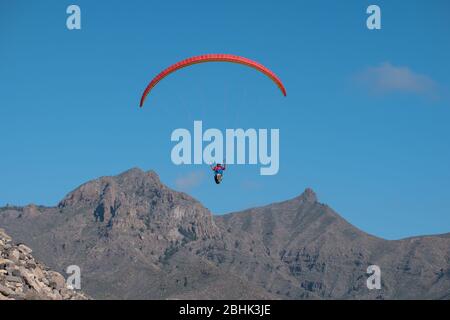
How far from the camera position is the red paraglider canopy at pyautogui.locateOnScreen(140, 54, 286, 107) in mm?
97500

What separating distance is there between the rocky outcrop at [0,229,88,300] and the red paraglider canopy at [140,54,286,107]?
24.7 metres

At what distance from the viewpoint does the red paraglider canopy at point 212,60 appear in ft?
320

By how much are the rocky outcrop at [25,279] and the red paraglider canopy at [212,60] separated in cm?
2469

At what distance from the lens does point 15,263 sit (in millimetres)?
74062

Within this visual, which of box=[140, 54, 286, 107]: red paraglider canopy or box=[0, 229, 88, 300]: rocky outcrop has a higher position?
box=[140, 54, 286, 107]: red paraglider canopy

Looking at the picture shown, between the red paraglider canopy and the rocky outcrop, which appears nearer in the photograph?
the rocky outcrop

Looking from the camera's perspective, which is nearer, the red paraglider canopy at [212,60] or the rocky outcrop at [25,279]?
the rocky outcrop at [25,279]

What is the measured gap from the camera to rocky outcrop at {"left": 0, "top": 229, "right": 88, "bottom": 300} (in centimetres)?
6790

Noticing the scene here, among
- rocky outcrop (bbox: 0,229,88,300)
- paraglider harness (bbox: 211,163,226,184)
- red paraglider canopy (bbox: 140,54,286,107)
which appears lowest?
rocky outcrop (bbox: 0,229,88,300)

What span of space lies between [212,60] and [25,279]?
37096mm

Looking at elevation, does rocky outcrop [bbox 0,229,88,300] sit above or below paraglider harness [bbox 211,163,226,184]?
below
